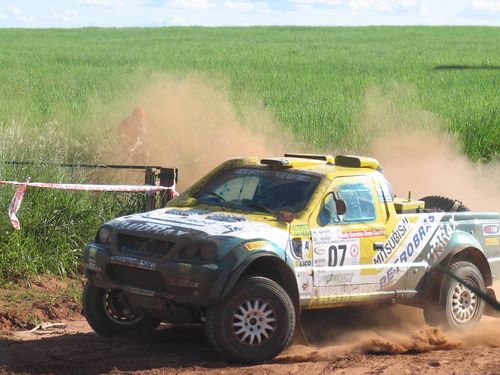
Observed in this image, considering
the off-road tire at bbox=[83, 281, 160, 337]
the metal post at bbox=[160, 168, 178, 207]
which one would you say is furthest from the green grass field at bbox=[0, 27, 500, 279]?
the off-road tire at bbox=[83, 281, 160, 337]

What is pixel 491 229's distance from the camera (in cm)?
1044

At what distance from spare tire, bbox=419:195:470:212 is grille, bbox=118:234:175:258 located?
3714 millimetres

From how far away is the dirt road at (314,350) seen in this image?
8078mm

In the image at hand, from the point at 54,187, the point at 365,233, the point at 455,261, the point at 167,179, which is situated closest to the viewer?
the point at 365,233

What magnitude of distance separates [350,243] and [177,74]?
19.3 meters

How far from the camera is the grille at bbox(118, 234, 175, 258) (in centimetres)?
827

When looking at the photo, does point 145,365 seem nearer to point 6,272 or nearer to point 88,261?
point 88,261

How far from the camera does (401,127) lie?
2044cm

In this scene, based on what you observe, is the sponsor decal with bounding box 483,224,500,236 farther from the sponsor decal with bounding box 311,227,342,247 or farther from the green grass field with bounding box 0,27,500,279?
the green grass field with bounding box 0,27,500,279

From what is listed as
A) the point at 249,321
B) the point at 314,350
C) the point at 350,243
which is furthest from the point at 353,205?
the point at 249,321

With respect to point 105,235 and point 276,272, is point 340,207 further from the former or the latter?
point 105,235

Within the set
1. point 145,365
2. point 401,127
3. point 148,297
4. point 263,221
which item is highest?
point 401,127

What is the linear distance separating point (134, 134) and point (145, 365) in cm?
975

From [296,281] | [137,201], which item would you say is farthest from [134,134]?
[296,281]
